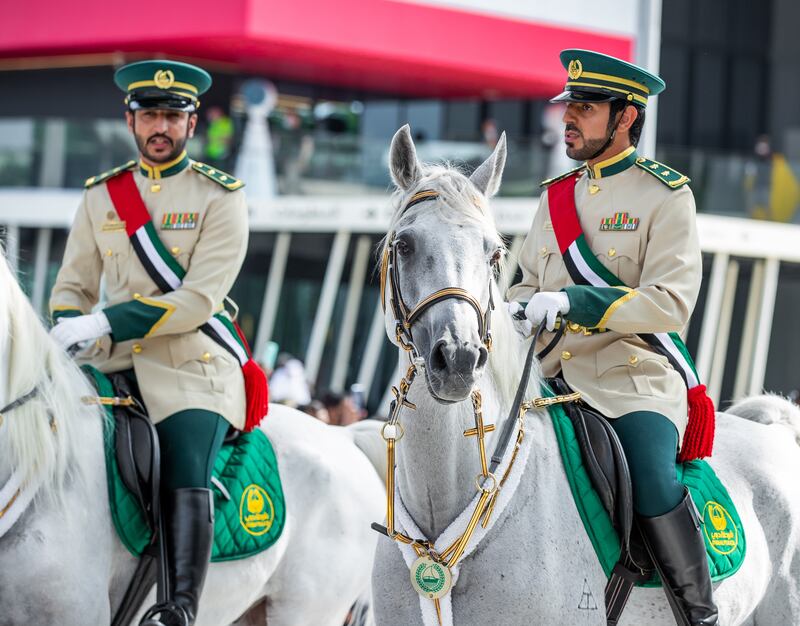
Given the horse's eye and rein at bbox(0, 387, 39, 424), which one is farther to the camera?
rein at bbox(0, 387, 39, 424)

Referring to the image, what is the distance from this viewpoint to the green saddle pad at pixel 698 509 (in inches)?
192

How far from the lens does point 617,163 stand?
5488 mm

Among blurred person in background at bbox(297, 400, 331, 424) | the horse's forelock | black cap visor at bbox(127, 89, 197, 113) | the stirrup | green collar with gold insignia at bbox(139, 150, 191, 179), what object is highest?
black cap visor at bbox(127, 89, 197, 113)

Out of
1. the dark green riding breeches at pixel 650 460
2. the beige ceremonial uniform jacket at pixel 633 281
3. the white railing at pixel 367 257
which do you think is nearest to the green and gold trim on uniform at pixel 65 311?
the beige ceremonial uniform jacket at pixel 633 281

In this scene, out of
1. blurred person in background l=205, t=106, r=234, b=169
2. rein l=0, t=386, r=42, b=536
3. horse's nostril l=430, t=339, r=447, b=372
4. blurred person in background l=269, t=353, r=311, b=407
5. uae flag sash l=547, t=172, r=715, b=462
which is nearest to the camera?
horse's nostril l=430, t=339, r=447, b=372

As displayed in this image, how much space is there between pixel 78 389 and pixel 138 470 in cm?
48

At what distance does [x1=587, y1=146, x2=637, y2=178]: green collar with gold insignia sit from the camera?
5484 millimetres

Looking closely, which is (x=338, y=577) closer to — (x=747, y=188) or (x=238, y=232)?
(x=238, y=232)

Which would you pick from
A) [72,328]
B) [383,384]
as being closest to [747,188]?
[383,384]

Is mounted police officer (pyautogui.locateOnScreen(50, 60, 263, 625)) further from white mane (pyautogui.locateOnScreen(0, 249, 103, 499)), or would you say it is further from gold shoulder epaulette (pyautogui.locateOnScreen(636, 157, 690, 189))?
gold shoulder epaulette (pyautogui.locateOnScreen(636, 157, 690, 189))

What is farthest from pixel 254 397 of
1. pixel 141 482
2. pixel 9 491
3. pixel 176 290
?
pixel 9 491

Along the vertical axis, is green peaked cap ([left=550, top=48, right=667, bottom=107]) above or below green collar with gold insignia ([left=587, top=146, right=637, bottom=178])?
above

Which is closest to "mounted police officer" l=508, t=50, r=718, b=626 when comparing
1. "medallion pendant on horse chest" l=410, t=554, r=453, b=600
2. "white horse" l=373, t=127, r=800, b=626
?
"white horse" l=373, t=127, r=800, b=626

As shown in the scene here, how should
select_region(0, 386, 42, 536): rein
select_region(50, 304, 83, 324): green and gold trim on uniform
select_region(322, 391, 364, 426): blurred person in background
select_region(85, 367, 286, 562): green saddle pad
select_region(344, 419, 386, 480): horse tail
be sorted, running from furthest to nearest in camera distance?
select_region(322, 391, 364, 426): blurred person in background → select_region(344, 419, 386, 480): horse tail → select_region(50, 304, 83, 324): green and gold trim on uniform → select_region(85, 367, 286, 562): green saddle pad → select_region(0, 386, 42, 536): rein
